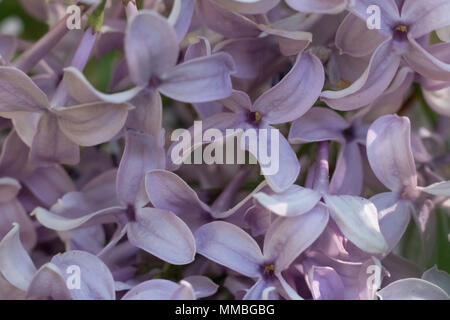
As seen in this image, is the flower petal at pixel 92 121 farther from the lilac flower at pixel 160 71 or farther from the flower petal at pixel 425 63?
the flower petal at pixel 425 63

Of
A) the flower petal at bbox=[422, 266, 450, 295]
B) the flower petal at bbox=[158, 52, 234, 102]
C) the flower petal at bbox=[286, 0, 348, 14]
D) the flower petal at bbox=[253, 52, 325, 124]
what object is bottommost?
the flower petal at bbox=[422, 266, 450, 295]

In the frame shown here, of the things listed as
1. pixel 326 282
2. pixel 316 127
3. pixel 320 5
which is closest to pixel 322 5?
pixel 320 5

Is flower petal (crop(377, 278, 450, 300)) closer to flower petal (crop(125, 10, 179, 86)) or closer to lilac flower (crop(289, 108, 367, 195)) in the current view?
lilac flower (crop(289, 108, 367, 195))

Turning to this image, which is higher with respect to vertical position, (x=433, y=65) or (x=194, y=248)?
(x=433, y=65)

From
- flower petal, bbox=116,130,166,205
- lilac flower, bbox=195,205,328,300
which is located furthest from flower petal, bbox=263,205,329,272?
flower petal, bbox=116,130,166,205

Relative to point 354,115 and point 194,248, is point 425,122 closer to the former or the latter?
point 354,115
